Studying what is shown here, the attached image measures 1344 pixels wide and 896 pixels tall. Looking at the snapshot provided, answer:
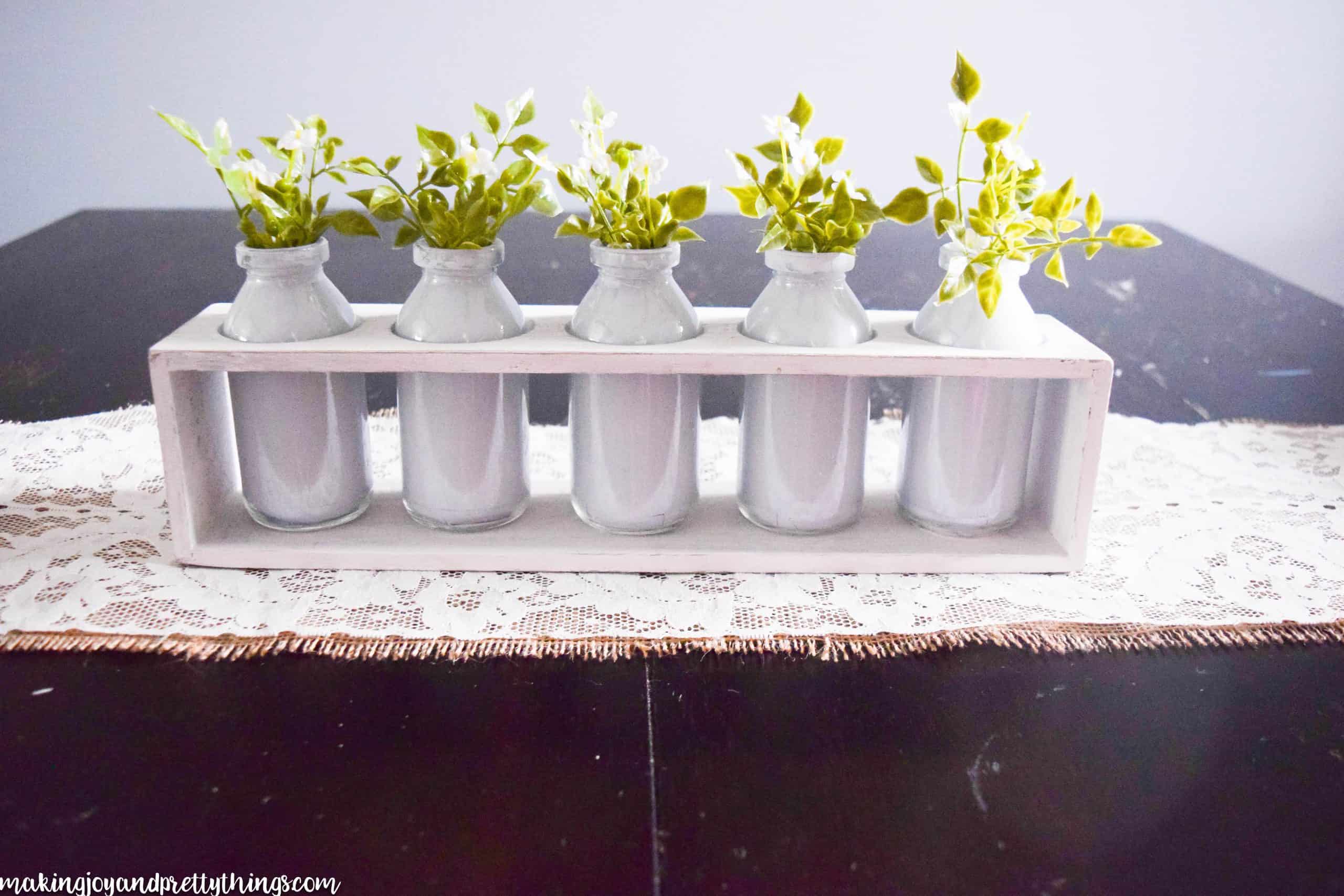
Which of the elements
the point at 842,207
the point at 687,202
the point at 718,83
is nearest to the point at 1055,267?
the point at 842,207

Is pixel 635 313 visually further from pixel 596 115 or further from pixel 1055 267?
pixel 1055 267

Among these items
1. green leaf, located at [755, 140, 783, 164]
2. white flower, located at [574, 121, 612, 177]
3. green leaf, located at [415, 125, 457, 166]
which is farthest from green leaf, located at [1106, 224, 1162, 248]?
green leaf, located at [415, 125, 457, 166]

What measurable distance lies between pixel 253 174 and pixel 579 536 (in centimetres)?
33

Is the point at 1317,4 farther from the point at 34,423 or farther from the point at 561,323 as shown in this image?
the point at 34,423

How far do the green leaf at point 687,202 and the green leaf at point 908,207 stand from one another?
119mm

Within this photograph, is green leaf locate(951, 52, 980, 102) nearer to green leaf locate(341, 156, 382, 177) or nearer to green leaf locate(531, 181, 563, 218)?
green leaf locate(531, 181, 563, 218)

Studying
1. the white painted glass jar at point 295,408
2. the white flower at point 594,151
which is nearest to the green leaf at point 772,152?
the white flower at point 594,151

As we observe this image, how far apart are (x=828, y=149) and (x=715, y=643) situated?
33cm

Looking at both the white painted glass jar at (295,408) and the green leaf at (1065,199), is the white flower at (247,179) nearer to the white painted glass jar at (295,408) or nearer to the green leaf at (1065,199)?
the white painted glass jar at (295,408)

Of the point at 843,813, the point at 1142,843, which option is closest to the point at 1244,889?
the point at 1142,843

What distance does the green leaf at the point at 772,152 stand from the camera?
27.9 inches

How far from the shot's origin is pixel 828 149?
0.71m

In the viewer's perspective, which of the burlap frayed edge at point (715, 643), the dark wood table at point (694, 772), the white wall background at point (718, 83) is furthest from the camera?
the white wall background at point (718, 83)

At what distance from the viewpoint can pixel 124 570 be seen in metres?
0.75
